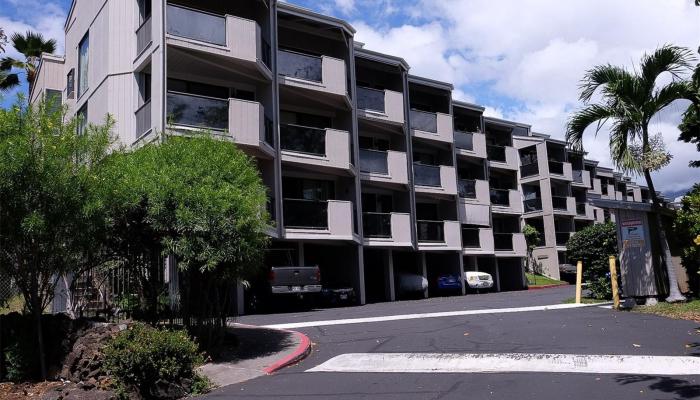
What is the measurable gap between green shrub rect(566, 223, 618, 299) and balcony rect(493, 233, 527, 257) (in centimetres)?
1487

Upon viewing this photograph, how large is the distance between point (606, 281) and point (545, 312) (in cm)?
369

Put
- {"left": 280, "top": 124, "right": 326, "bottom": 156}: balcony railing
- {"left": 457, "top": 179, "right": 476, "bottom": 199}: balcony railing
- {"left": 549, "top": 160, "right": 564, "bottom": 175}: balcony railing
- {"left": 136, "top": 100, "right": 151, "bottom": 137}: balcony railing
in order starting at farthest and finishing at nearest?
{"left": 549, "top": 160, "right": 564, "bottom": 175}: balcony railing
{"left": 457, "top": 179, "right": 476, "bottom": 199}: balcony railing
{"left": 280, "top": 124, "right": 326, "bottom": 156}: balcony railing
{"left": 136, "top": 100, "right": 151, "bottom": 137}: balcony railing

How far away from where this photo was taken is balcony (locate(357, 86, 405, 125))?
2661 centimetres

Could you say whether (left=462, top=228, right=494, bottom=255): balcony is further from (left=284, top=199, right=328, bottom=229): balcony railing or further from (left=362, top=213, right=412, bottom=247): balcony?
(left=284, top=199, right=328, bottom=229): balcony railing

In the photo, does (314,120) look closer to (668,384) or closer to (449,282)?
(449,282)

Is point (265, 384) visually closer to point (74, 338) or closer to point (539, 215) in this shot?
point (74, 338)

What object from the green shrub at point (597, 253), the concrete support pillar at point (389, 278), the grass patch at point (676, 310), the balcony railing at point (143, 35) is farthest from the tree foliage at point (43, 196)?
the concrete support pillar at point (389, 278)

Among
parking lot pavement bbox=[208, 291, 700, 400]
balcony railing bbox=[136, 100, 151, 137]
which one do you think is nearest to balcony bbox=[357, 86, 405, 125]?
balcony railing bbox=[136, 100, 151, 137]

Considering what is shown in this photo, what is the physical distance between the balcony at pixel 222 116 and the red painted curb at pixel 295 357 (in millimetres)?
7554

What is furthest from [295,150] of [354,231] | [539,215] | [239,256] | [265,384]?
[539,215]

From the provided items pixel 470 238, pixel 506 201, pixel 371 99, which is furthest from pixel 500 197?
pixel 371 99

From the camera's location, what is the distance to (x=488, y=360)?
9.66 metres

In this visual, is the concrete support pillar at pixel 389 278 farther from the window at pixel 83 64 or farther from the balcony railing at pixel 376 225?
the window at pixel 83 64

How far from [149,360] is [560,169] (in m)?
44.7
